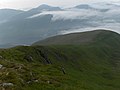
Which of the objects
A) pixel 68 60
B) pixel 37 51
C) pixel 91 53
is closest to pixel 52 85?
pixel 37 51

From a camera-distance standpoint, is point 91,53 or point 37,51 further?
point 91,53

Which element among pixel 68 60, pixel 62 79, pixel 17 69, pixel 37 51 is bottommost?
pixel 68 60

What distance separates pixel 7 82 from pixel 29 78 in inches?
196

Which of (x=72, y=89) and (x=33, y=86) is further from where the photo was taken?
(x=72, y=89)

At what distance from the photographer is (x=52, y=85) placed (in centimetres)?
3966

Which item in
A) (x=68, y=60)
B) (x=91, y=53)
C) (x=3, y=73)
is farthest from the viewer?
(x=91, y=53)

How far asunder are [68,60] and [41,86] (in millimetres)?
102344

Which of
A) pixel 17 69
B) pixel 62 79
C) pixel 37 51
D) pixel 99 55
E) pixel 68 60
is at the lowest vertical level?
pixel 99 55

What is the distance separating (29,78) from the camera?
40312 mm

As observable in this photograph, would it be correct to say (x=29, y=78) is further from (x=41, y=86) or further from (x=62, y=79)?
(x=62, y=79)

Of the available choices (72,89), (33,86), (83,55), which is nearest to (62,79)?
(72,89)

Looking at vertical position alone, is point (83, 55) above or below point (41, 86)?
below

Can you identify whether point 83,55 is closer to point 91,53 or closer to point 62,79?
point 91,53

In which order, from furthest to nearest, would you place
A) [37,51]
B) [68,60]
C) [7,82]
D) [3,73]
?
[68,60] → [37,51] → [3,73] → [7,82]
